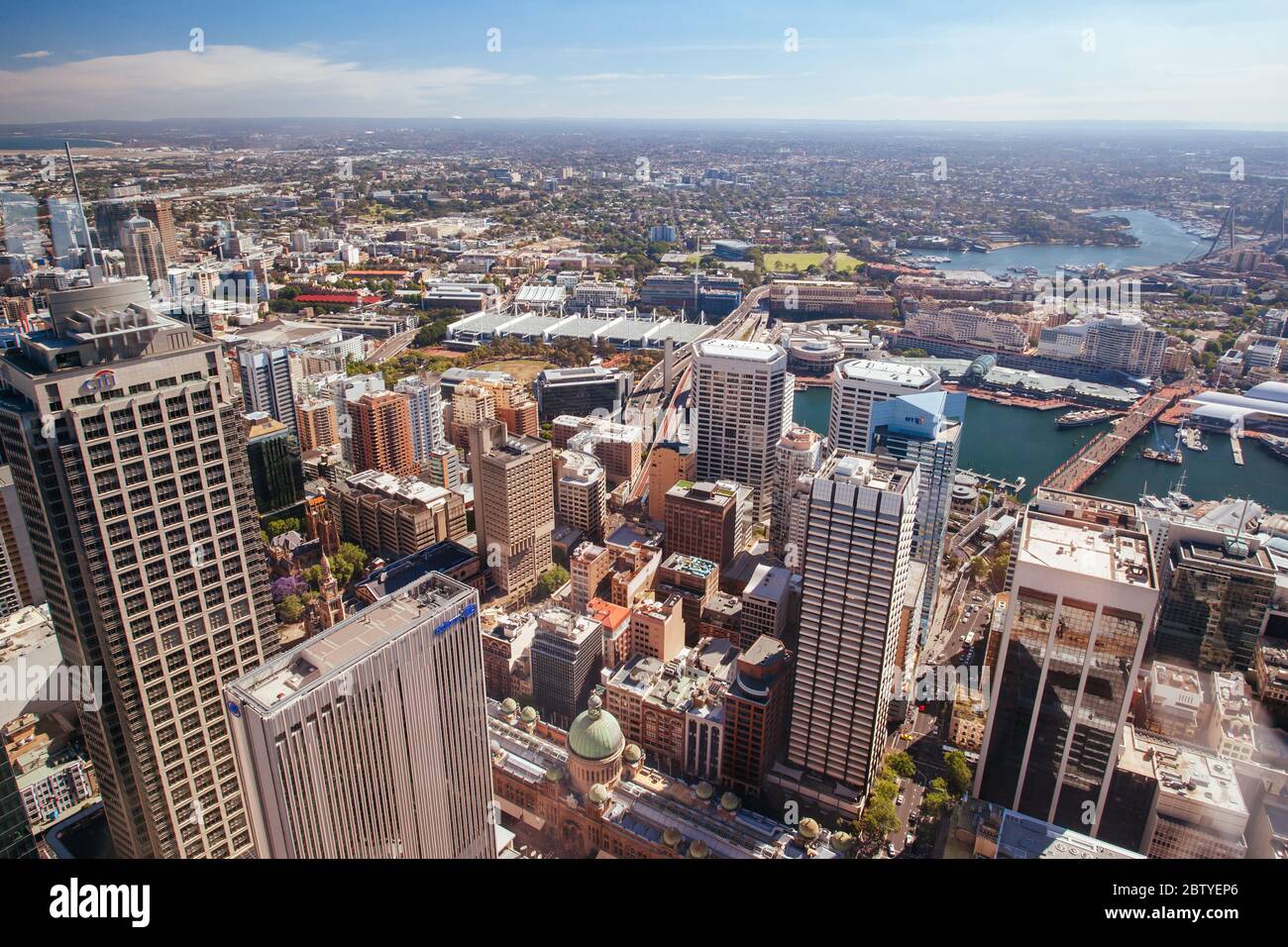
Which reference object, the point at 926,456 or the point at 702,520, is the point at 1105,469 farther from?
the point at 702,520

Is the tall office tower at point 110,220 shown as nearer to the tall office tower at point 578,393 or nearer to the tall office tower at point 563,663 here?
the tall office tower at point 578,393

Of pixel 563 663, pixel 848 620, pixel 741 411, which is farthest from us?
pixel 741 411

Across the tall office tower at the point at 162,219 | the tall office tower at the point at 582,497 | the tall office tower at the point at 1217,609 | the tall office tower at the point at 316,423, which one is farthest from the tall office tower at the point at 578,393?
the tall office tower at the point at 1217,609
